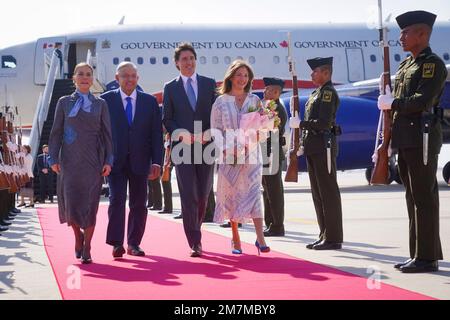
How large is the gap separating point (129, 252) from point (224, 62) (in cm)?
1617

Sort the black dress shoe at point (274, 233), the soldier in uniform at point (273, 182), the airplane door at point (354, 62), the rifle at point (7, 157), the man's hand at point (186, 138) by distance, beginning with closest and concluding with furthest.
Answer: the man's hand at point (186, 138) < the soldier in uniform at point (273, 182) < the black dress shoe at point (274, 233) < the rifle at point (7, 157) < the airplane door at point (354, 62)

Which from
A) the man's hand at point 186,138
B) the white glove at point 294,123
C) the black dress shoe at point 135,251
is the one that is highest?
the white glove at point 294,123

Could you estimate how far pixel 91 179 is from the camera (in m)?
7.86

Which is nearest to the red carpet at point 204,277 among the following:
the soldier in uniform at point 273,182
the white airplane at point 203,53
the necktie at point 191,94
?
the soldier in uniform at point 273,182

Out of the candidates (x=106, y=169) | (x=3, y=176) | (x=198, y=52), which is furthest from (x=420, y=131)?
(x=198, y=52)

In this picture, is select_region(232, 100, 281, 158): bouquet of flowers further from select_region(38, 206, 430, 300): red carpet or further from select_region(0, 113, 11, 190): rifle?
select_region(0, 113, 11, 190): rifle

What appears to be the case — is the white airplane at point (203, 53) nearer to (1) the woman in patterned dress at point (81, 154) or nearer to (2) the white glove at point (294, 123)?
(2) the white glove at point (294, 123)

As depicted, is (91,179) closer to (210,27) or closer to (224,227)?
(224,227)

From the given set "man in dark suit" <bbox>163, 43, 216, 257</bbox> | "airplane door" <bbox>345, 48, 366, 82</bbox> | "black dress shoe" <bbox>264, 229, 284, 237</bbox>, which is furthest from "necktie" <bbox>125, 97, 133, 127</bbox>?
"airplane door" <bbox>345, 48, 366, 82</bbox>

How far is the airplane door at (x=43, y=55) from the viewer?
81.0ft

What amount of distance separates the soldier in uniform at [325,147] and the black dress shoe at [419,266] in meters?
1.75

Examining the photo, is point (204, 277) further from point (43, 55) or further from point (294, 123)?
point (43, 55)

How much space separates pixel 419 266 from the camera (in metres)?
6.75
